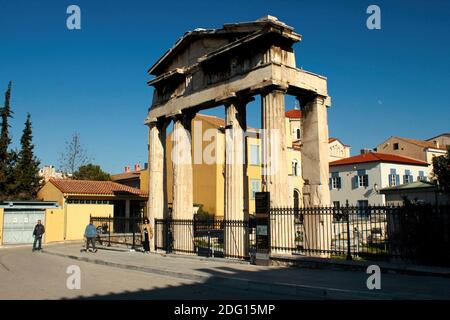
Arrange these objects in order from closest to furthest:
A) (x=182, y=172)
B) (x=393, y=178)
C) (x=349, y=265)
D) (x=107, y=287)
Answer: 1. (x=107, y=287)
2. (x=349, y=265)
3. (x=182, y=172)
4. (x=393, y=178)

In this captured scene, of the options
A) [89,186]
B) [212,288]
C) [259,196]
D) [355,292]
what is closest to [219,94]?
[259,196]

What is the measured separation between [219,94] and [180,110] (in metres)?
2.84

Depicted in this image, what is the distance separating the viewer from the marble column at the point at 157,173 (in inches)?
796

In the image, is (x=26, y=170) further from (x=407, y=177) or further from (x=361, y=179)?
(x=407, y=177)

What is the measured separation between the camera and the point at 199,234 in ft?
72.9

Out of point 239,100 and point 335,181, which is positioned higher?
point 239,100

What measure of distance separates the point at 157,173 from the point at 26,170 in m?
22.6

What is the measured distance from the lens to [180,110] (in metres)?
18.8

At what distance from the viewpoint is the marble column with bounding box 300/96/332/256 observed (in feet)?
50.2

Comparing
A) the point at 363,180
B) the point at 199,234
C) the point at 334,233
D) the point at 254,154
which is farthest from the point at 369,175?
the point at 334,233

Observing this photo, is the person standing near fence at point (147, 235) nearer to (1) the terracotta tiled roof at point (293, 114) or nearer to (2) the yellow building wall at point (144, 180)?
(2) the yellow building wall at point (144, 180)

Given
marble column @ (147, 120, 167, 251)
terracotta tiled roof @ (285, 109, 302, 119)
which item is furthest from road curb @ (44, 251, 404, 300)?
terracotta tiled roof @ (285, 109, 302, 119)

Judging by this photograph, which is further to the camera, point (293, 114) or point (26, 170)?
point (293, 114)

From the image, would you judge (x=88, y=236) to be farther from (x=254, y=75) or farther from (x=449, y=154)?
(x=449, y=154)
